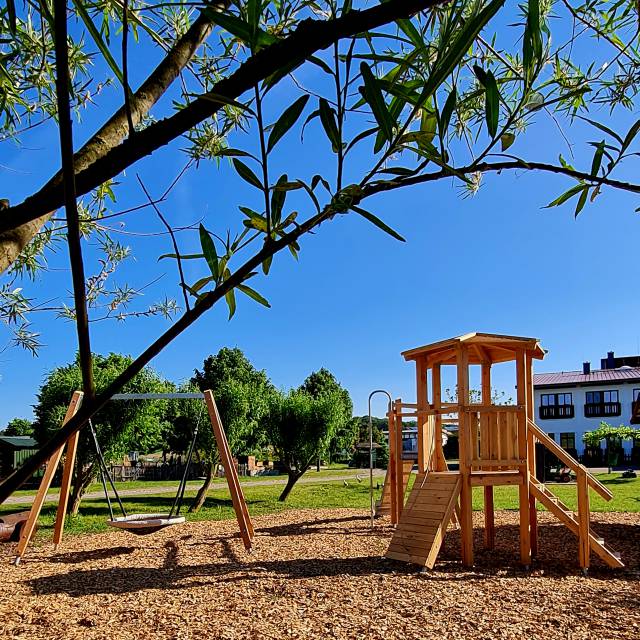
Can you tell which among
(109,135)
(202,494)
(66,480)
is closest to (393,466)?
(66,480)

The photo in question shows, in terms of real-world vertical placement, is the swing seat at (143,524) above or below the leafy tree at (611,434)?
below

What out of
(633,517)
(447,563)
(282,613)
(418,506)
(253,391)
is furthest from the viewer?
(253,391)

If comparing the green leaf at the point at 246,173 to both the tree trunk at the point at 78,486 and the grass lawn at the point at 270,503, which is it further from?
the tree trunk at the point at 78,486

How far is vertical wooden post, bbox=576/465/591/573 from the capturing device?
7125 mm

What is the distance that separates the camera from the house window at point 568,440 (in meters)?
40.8

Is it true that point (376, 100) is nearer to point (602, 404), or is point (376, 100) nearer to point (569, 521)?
point (569, 521)

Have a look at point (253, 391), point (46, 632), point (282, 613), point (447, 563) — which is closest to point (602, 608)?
point (447, 563)

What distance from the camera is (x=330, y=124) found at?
67cm

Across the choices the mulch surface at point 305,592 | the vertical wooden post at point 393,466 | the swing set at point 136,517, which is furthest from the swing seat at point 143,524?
the vertical wooden post at point 393,466

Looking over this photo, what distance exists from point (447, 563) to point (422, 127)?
751 cm

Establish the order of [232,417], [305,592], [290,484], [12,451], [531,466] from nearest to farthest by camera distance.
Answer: [305,592], [531,466], [232,417], [290,484], [12,451]

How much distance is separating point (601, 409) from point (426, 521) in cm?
3636

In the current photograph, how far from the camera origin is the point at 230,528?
10.6m

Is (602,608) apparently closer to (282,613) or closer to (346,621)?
(346,621)
